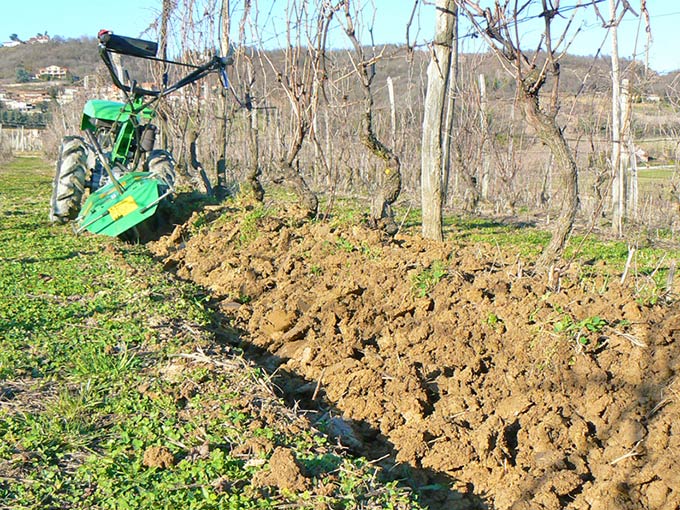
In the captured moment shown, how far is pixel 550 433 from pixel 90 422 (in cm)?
232

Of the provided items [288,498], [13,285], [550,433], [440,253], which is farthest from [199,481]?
[13,285]

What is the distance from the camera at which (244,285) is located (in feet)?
22.4

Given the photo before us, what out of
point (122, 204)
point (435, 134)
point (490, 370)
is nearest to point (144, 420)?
point (490, 370)

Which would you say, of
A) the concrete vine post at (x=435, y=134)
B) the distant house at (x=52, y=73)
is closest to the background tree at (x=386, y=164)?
the concrete vine post at (x=435, y=134)

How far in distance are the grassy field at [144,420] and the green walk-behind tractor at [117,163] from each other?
2945 mm

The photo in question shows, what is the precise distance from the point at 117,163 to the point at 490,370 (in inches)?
306

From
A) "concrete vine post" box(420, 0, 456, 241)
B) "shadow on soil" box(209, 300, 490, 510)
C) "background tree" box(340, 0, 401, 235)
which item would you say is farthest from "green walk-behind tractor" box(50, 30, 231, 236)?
"shadow on soil" box(209, 300, 490, 510)

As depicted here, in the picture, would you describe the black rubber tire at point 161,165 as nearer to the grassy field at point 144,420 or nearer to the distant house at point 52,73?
the grassy field at point 144,420

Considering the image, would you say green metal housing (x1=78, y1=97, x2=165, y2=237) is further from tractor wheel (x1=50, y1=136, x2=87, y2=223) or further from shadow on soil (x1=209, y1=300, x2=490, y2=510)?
shadow on soil (x1=209, y1=300, x2=490, y2=510)

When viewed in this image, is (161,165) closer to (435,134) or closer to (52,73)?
(435,134)

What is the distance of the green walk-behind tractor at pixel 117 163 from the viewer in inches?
360

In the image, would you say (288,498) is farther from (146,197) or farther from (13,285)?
(146,197)

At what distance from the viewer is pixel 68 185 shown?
10.4 metres

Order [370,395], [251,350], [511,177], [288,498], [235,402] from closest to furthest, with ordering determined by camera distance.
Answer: [288,498] < [235,402] < [370,395] < [251,350] < [511,177]
